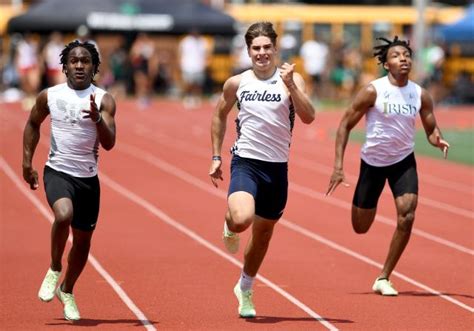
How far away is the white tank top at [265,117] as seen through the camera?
8945mm

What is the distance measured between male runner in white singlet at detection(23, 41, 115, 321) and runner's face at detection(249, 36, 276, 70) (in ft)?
3.11

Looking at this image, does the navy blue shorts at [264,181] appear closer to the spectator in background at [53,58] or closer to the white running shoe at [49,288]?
the white running shoe at [49,288]

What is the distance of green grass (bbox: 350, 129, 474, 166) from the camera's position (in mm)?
22656

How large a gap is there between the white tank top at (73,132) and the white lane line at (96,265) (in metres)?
1.02

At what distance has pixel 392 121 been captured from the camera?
10.4 metres

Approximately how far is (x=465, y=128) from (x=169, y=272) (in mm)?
18249

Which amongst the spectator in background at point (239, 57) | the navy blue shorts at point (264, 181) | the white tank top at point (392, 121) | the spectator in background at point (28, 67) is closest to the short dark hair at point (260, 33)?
the navy blue shorts at point (264, 181)

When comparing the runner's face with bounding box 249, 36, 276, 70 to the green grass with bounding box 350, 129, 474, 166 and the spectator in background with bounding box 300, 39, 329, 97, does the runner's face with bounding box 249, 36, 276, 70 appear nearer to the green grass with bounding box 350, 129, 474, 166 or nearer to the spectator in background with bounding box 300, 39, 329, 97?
the green grass with bounding box 350, 129, 474, 166

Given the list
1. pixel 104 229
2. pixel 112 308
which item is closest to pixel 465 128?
pixel 104 229

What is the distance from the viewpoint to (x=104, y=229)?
46.6 ft

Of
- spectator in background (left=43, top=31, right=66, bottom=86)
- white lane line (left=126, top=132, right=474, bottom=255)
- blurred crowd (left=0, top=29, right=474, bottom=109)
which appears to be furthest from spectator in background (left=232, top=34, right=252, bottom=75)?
white lane line (left=126, top=132, right=474, bottom=255)

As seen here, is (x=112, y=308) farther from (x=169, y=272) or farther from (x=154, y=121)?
(x=154, y=121)

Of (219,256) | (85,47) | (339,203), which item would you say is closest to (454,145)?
(339,203)

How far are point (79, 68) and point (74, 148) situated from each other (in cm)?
51
